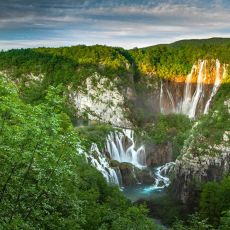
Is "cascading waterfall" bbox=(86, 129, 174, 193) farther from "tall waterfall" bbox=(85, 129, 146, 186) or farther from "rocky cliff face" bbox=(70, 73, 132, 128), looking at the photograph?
"rocky cliff face" bbox=(70, 73, 132, 128)

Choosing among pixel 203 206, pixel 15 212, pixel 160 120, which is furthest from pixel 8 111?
pixel 160 120

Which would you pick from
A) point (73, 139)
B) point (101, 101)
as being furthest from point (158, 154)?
point (73, 139)

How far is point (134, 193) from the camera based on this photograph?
60344 millimetres

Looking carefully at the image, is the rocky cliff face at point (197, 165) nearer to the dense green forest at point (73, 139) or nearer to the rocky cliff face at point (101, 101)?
the dense green forest at point (73, 139)

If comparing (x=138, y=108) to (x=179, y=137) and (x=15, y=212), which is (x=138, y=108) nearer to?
(x=179, y=137)

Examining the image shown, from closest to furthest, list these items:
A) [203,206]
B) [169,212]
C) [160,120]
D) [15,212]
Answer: [15,212] → [203,206] → [169,212] → [160,120]

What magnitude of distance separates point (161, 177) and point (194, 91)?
3959 centimetres

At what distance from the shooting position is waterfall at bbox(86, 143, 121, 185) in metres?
62.3

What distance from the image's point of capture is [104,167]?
208ft

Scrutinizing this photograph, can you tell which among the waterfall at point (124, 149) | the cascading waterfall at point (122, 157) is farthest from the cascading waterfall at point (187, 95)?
the waterfall at point (124, 149)

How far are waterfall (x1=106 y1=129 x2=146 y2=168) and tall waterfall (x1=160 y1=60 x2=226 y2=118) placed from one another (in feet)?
86.8

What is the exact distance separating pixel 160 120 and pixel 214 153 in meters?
29.9

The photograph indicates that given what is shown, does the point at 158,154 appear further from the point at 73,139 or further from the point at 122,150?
the point at 73,139

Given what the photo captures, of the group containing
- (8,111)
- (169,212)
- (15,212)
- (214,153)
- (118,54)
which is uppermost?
(118,54)
